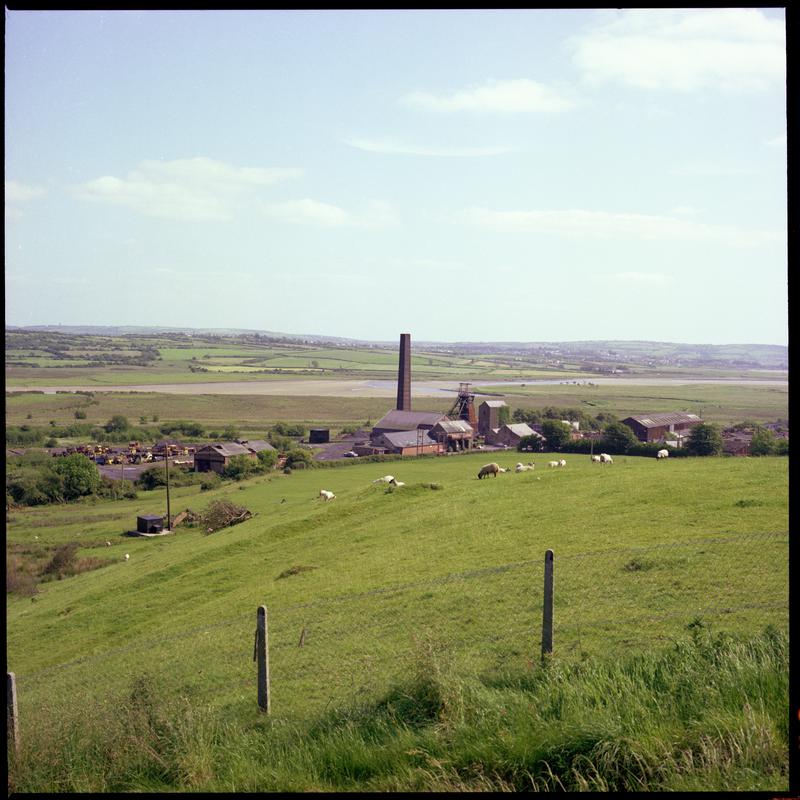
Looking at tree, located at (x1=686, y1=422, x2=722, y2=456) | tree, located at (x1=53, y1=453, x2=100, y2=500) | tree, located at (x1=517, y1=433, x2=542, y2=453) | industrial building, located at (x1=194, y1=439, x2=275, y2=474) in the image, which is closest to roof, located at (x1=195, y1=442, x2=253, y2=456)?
industrial building, located at (x1=194, y1=439, x2=275, y2=474)

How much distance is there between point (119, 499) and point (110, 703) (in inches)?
1187

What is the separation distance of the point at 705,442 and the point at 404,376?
32.2m

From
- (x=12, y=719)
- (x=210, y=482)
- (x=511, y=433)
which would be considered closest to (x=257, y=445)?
(x=210, y=482)

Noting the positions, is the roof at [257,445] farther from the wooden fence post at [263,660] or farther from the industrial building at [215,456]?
the wooden fence post at [263,660]

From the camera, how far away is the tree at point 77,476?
108 feet

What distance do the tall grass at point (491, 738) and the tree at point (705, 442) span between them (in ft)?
107

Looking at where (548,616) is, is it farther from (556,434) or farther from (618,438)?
(556,434)

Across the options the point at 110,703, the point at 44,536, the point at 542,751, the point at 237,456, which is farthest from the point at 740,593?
the point at 237,456

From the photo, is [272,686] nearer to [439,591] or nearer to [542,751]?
[439,591]

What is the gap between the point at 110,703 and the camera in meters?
6.12

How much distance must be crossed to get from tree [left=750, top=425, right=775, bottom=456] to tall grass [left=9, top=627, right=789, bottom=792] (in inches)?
1136

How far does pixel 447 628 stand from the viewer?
29.4 ft

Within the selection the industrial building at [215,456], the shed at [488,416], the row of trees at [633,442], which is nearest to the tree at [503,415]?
the shed at [488,416]

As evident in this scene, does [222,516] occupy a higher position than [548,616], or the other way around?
[548,616]
